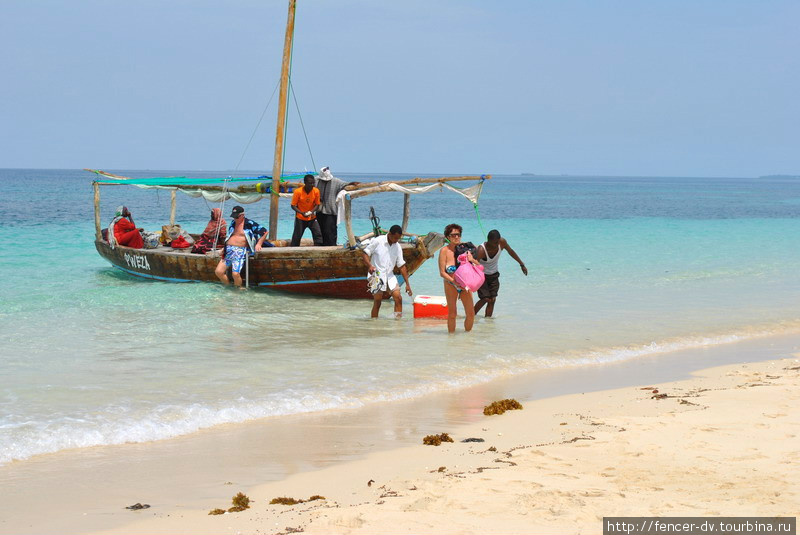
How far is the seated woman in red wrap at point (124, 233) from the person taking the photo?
55.6ft

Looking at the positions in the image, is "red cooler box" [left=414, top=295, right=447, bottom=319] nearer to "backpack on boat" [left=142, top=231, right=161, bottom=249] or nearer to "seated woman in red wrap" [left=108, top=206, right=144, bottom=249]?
"backpack on boat" [left=142, top=231, right=161, bottom=249]

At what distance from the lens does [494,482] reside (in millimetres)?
4711

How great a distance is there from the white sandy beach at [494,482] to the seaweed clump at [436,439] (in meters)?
0.06

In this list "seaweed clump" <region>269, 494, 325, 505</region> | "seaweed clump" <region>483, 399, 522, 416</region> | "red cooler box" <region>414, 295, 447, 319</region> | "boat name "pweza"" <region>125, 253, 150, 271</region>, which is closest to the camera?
"seaweed clump" <region>269, 494, 325, 505</region>

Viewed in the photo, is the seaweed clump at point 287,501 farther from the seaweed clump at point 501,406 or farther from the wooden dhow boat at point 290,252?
Result: the wooden dhow boat at point 290,252

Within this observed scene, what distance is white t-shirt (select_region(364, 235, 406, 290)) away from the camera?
1118cm

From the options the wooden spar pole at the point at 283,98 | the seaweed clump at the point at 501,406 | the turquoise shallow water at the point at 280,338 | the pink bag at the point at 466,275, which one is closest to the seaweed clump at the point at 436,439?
the seaweed clump at the point at 501,406

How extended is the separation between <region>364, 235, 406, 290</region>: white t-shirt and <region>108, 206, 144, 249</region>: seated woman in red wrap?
7600 millimetres

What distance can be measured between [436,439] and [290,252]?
8177 mm

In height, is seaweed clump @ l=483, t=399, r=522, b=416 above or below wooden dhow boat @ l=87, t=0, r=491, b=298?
below

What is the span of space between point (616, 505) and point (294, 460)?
231 cm

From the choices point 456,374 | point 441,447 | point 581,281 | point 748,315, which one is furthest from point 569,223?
point 441,447

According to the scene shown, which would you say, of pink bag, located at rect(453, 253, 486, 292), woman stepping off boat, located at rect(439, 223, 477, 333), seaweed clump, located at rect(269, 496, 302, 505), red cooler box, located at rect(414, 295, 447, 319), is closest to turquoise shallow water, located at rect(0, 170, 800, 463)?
red cooler box, located at rect(414, 295, 447, 319)

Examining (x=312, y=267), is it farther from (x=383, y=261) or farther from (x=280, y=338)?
(x=280, y=338)
